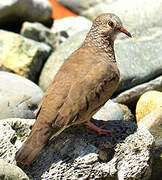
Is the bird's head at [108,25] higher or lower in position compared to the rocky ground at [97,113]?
higher

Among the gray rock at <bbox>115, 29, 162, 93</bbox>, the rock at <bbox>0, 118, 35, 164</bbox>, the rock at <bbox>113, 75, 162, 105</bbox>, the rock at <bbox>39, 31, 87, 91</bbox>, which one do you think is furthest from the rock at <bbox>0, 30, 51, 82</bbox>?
the rock at <bbox>0, 118, 35, 164</bbox>

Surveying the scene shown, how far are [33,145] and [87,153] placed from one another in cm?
64

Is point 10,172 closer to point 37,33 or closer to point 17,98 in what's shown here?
point 17,98

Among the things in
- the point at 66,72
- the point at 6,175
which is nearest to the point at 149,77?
the point at 66,72

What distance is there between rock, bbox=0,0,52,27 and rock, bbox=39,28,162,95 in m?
1.92

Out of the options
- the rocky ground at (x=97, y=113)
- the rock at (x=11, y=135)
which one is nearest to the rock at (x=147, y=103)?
the rocky ground at (x=97, y=113)

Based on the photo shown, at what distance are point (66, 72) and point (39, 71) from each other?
383cm

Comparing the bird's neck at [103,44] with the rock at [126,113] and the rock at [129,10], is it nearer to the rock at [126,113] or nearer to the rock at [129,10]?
the rock at [126,113]

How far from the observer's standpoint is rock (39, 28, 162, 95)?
27.6 ft

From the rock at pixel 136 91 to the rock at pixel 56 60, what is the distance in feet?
4.40

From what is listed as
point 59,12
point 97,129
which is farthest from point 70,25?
point 97,129

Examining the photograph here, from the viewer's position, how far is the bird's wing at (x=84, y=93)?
495 centimetres

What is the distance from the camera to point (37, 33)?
1027 centimetres

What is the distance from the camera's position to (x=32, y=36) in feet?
33.8
